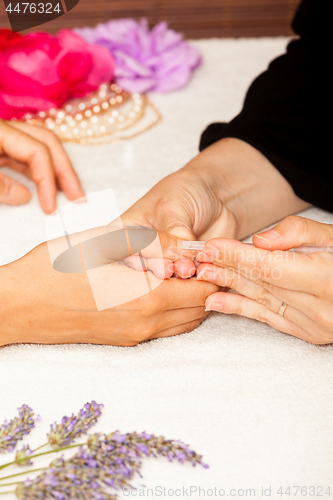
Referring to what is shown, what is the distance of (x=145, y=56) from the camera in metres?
1.09

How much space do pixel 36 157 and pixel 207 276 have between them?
37 cm

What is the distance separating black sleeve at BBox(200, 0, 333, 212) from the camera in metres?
0.73

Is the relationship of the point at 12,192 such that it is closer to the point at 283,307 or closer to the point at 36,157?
the point at 36,157

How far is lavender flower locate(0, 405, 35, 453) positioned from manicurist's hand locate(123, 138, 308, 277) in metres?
0.23

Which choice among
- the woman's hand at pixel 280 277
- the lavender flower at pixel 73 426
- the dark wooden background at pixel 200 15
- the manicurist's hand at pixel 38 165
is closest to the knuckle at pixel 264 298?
the woman's hand at pixel 280 277

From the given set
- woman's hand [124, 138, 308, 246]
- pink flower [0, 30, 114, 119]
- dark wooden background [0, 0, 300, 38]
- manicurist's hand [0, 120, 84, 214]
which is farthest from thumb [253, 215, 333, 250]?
dark wooden background [0, 0, 300, 38]

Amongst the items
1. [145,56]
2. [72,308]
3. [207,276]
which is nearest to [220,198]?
[207,276]

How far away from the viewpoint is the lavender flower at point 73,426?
42 cm

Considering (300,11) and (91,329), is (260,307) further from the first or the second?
(300,11)

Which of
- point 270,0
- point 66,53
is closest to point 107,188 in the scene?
point 66,53

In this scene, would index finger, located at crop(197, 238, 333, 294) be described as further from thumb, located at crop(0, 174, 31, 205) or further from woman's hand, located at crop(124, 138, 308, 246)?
thumb, located at crop(0, 174, 31, 205)

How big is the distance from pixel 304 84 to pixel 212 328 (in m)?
0.45

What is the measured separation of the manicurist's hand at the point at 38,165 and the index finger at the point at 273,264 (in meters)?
0.32

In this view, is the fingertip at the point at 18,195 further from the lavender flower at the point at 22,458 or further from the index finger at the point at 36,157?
the lavender flower at the point at 22,458
